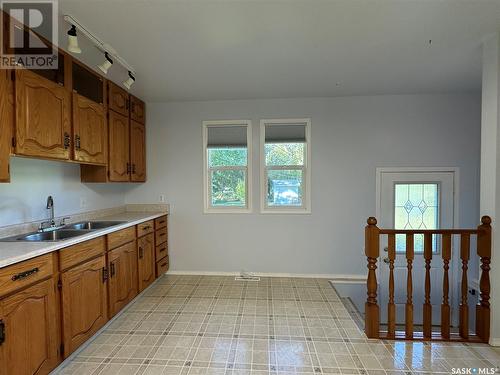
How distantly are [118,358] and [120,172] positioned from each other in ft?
6.51

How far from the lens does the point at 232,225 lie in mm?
3711

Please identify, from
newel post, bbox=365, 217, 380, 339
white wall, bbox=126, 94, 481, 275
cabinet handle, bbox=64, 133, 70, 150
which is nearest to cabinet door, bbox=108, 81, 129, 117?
white wall, bbox=126, 94, 481, 275

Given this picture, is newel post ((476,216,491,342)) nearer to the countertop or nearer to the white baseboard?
the white baseboard

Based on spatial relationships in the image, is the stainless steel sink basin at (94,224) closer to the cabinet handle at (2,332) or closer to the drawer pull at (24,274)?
the drawer pull at (24,274)

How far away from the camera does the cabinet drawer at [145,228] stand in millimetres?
2975

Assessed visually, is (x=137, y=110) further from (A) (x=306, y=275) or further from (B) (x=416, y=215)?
(B) (x=416, y=215)

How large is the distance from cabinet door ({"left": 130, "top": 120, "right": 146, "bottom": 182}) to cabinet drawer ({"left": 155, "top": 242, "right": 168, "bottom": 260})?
3.25ft

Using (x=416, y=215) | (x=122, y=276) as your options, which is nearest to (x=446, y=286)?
(x=416, y=215)

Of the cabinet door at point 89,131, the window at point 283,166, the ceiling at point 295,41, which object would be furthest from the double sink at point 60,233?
the window at point 283,166

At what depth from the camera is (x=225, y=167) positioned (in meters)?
3.74

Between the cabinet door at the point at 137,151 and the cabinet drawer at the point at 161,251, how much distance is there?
0.99 meters

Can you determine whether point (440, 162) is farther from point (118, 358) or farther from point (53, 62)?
point (53, 62)

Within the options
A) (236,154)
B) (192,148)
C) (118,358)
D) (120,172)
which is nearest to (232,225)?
(236,154)

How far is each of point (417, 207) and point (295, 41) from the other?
9.27ft
